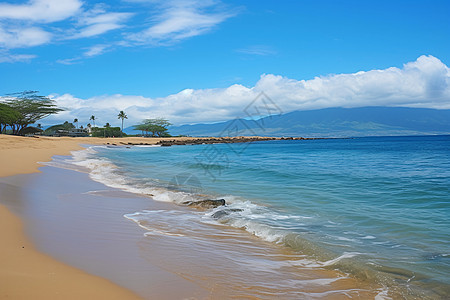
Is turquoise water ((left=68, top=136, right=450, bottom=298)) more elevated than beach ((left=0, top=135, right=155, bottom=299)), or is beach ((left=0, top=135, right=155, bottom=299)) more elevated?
beach ((left=0, top=135, right=155, bottom=299))

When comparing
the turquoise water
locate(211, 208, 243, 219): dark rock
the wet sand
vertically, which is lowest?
the turquoise water

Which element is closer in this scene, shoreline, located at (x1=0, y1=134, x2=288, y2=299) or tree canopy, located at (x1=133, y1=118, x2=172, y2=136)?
shoreline, located at (x1=0, y1=134, x2=288, y2=299)

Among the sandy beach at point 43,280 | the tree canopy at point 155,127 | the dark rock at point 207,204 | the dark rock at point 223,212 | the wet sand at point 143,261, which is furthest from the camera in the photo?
the tree canopy at point 155,127

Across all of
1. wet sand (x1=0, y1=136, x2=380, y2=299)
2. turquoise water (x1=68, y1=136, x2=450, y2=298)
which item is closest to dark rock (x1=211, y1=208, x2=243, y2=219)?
turquoise water (x1=68, y1=136, x2=450, y2=298)

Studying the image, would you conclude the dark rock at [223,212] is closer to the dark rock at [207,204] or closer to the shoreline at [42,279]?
the dark rock at [207,204]

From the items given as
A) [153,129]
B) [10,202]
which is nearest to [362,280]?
[10,202]

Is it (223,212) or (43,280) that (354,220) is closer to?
(223,212)

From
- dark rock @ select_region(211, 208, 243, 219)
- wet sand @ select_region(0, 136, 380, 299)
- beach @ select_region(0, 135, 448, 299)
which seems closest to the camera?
wet sand @ select_region(0, 136, 380, 299)

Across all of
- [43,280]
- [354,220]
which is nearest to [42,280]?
[43,280]

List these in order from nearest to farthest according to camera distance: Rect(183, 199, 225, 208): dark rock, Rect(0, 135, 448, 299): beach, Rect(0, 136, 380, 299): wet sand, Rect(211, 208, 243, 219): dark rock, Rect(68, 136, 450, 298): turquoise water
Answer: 1. Rect(0, 136, 380, 299): wet sand
2. Rect(0, 135, 448, 299): beach
3. Rect(68, 136, 450, 298): turquoise water
4. Rect(211, 208, 243, 219): dark rock
5. Rect(183, 199, 225, 208): dark rock

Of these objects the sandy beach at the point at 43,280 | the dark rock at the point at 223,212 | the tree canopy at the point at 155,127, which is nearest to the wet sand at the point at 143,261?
the sandy beach at the point at 43,280

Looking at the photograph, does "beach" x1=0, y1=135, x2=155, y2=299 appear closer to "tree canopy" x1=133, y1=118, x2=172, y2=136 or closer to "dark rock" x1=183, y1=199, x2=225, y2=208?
"dark rock" x1=183, y1=199, x2=225, y2=208

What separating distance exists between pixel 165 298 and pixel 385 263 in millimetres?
4134

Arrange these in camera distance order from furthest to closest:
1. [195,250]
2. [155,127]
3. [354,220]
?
1. [155,127]
2. [354,220]
3. [195,250]
